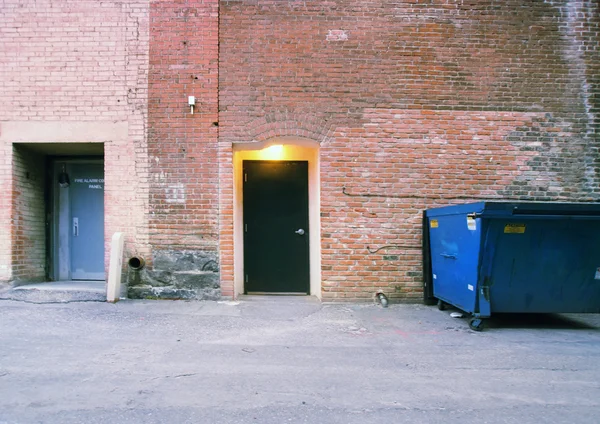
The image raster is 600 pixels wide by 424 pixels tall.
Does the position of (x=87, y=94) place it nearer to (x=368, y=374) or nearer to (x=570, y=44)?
(x=368, y=374)

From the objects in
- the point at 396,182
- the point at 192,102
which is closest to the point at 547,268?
the point at 396,182

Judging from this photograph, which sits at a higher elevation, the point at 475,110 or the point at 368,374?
the point at 475,110

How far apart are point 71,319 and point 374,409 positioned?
14.8 ft

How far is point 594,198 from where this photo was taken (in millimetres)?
6898

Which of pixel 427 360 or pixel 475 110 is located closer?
pixel 427 360


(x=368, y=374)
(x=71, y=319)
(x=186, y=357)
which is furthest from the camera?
(x=71, y=319)

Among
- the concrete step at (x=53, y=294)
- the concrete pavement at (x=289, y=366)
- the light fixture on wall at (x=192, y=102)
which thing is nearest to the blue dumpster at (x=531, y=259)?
the concrete pavement at (x=289, y=366)

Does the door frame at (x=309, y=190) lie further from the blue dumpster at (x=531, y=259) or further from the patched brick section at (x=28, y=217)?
the patched brick section at (x=28, y=217)

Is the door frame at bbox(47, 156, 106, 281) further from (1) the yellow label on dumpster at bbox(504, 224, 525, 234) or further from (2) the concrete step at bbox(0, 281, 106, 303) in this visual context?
(1) the yellow label on dumpster at bbox(504, 224, 525, 234)

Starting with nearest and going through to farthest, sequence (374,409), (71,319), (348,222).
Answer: (374,409) → (71,319) → (348,222)

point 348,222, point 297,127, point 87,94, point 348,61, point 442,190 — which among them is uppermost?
point 348,61

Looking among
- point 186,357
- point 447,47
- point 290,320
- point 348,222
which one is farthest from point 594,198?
point 186,357

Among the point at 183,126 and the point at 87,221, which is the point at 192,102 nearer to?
the point at 183,126

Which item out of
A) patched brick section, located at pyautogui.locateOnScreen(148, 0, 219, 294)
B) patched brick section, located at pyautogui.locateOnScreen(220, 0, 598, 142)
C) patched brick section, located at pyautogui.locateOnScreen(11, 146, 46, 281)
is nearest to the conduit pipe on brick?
patched brick section, located at pyautogui.locateOnScreen(148, 0, 219, 294)
